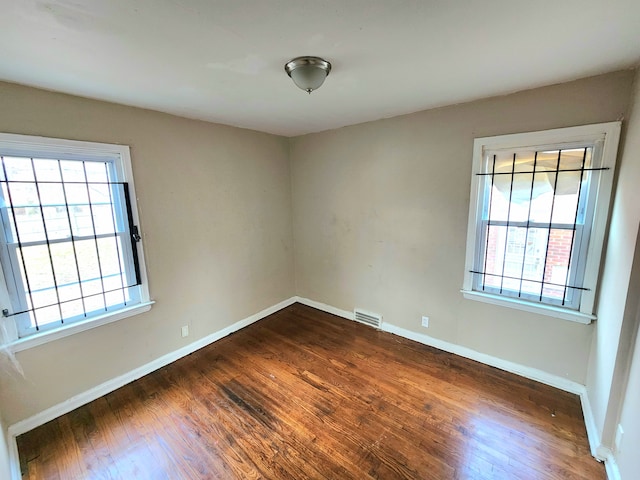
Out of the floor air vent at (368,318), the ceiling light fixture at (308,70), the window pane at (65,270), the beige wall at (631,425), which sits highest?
the ceiling light fixture at (308,70)

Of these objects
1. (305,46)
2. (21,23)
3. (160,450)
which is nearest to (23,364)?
(160,450)

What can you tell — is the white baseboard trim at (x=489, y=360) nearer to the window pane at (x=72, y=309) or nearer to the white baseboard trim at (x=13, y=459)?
the window pane at (x=72, y=309)

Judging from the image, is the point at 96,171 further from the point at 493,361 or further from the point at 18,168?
the point at 493,361

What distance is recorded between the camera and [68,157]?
6.49 ft

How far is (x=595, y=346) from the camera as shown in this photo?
6.41 feet

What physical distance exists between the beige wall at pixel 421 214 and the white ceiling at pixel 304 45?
0.24m

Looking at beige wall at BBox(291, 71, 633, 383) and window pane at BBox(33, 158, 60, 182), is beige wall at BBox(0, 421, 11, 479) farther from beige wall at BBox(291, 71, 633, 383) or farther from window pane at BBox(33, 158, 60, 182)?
beige wall at BBox(291, 71, 633, 383)

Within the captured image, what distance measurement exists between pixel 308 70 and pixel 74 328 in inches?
95.4

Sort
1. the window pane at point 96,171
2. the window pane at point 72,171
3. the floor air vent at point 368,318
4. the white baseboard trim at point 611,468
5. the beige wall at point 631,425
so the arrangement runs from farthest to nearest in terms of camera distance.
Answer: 1. the floor air vent at point 368,318
2. the window pane at point 96,171
3. the window pane at point 72,171
4. the white baseboard trim at point 611,468
5. the beige wall at point 631,425

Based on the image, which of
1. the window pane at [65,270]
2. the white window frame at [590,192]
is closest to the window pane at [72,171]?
the window pane at [65,270]

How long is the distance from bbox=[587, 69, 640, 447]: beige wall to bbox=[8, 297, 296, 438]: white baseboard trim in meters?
3.10

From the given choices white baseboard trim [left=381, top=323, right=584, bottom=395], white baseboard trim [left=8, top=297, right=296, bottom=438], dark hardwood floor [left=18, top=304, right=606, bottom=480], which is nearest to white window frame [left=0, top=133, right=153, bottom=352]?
white baseboard trim [left=8, top=297, right=296, bottom=438]

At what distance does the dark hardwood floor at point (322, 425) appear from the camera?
5.30 ft

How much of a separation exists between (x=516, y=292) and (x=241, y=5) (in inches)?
107
